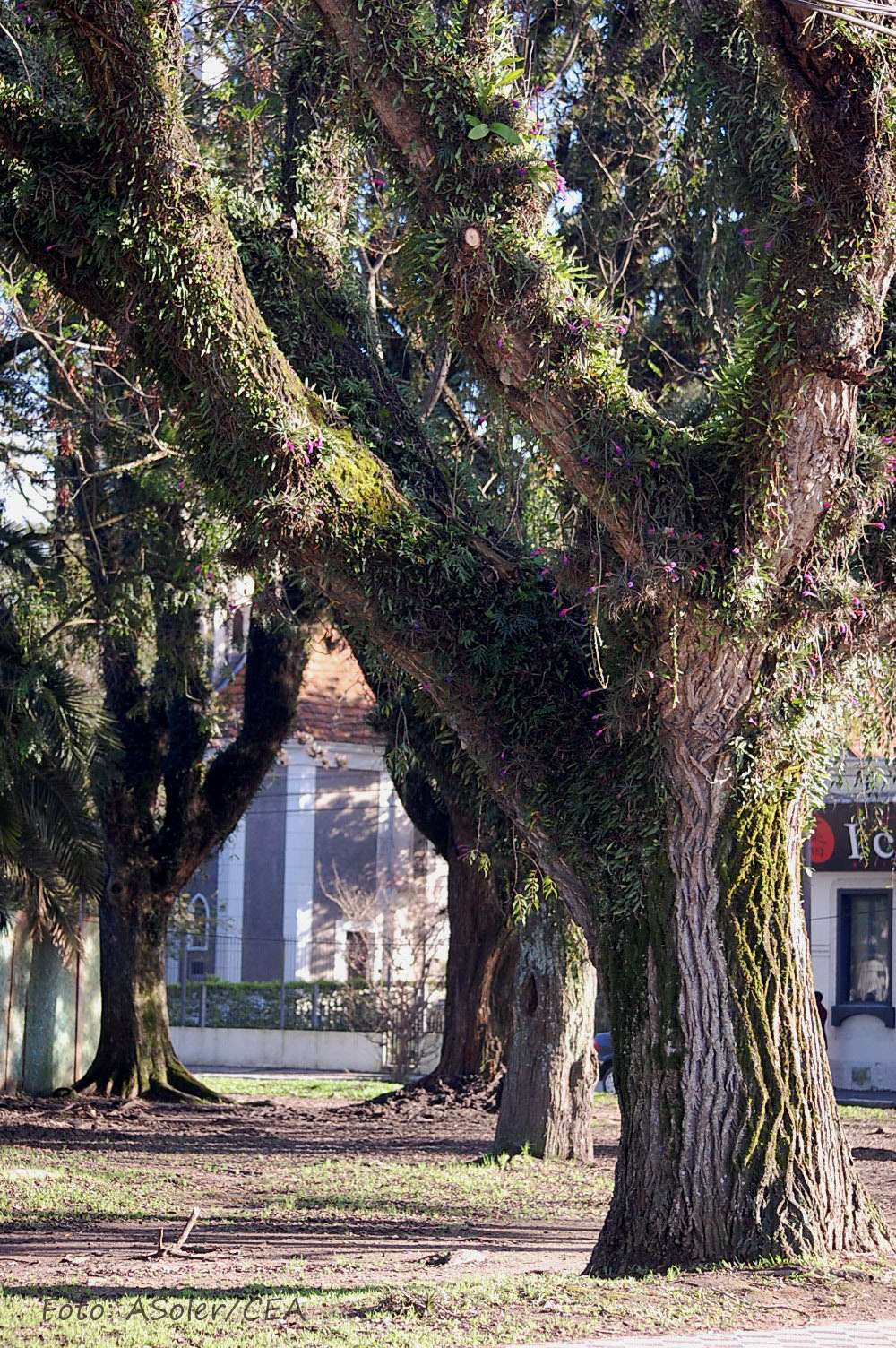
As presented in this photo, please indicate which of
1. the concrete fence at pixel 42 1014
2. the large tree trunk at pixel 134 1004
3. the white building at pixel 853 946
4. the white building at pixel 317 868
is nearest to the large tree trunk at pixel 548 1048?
the concrete fence at pixel 42 1014

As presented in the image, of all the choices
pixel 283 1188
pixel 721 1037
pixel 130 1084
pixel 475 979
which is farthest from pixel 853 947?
Answer: pixel 721 1037

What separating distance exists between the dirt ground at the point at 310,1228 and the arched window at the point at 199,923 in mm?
14190

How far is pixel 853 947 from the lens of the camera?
874 inches

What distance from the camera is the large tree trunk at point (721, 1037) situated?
6.79 metres

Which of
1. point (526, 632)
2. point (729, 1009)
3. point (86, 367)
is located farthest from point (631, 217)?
point (729, 1009)

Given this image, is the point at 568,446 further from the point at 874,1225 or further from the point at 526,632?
the point at 874,1225

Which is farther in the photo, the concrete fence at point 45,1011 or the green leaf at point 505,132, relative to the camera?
the concrete fence at point 45,1011

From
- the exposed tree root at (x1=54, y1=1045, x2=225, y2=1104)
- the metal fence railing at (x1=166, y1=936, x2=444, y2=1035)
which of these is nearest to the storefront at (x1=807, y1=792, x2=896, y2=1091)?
the metal fence railing at (x1=166, y1=936, x2=444, y2=1035)

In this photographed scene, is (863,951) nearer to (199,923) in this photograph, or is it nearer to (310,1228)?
(199,923)

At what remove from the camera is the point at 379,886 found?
33.3 meters

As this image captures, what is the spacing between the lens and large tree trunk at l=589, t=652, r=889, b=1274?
267 inches

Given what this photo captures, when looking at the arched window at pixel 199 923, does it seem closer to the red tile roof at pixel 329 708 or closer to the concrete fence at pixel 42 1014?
the red tile roof at pixel 329 708

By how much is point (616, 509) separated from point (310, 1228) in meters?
4.83

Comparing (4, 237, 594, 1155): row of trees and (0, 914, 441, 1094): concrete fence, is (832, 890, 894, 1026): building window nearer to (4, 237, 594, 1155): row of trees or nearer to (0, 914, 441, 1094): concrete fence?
(4, 237, 594, 1155): row of trees
